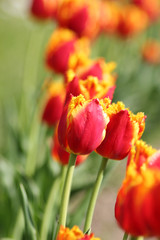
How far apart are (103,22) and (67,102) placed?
1471mm

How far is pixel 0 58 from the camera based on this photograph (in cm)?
350

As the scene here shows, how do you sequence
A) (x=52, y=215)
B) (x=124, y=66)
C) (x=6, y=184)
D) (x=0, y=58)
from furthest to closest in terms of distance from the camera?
(x=0, y=58) < (x=124, y=66) < (x=6, y=184) < (x=52, y=215)

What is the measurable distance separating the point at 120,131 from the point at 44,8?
1.12 metres

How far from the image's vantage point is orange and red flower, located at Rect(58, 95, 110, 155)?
61 centimetres

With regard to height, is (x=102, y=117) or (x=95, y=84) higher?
(x=95, y=84)

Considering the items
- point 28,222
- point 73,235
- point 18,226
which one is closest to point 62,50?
point 18,226

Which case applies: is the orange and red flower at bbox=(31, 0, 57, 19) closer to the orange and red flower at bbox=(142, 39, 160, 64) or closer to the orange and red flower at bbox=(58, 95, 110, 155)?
the orange and red flower at bbox=(142, 39, 160, 64)

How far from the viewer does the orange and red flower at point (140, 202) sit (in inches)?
17.0

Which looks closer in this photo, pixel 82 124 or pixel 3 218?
pixel 82 124

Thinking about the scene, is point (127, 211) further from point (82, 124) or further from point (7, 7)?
point (7, 7)

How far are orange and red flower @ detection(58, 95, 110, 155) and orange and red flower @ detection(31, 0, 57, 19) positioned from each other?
1075 millimetres

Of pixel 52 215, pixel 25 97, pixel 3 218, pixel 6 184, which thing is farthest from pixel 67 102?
pixel 25 97

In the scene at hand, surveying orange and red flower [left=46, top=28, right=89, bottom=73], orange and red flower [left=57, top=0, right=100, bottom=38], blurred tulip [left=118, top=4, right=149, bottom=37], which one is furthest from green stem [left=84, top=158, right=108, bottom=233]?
blurred tulip [left=118, top=4, right=149, bottom=37]

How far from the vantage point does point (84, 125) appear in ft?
2.03
